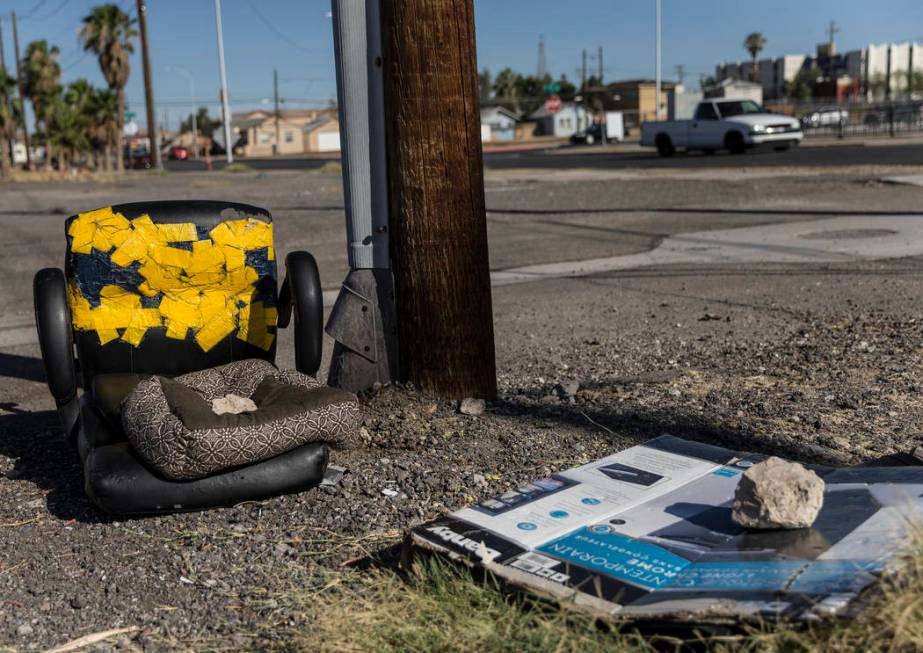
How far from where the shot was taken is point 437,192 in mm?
4418

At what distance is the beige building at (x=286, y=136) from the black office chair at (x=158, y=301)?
326 feet

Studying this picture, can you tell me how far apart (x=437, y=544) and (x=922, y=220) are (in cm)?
1043

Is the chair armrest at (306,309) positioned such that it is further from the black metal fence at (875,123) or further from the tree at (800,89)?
the tree at (800,89)

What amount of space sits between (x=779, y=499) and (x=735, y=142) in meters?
28.6

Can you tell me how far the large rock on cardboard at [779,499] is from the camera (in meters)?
2.72

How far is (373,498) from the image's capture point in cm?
370

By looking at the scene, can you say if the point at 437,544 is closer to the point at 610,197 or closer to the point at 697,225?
the point at 697,225

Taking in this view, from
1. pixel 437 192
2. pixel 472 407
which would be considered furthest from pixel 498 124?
pixel 472 407

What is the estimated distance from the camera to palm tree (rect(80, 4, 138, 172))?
5919cm

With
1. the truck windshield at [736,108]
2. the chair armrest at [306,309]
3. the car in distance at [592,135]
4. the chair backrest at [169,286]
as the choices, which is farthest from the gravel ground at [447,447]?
the car in distance at [592,135]

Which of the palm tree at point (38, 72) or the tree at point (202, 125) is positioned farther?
the tree at point (202, 125)

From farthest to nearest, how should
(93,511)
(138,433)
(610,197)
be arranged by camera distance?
(610,197) < (93,511) < (138,433)

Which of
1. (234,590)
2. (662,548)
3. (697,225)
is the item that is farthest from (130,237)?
(697,225)

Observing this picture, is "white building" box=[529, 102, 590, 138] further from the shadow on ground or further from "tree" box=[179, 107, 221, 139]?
the shadow on ground
